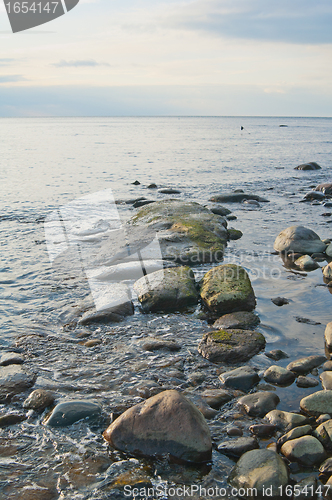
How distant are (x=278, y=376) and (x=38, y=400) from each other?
9.52 feet

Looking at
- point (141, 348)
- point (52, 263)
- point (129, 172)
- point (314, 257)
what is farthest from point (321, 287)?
point (129, 172)

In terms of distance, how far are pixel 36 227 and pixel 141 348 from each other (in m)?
8.47

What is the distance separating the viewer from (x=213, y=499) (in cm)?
317

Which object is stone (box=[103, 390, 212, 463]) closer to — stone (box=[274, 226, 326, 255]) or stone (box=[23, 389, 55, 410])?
stone (box=[23, 389, 55, 410])

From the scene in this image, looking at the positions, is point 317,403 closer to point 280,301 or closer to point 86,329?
point 280,301

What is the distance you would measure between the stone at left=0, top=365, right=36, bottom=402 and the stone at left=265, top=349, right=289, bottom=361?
3.17 meters

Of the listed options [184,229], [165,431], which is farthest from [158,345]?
[184,229]

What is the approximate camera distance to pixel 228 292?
6555 millimetres

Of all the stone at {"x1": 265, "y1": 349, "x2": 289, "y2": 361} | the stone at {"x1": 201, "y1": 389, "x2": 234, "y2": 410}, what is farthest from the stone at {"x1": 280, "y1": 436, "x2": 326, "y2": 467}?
the stone at {"x1": 265, "y1": 349, "x2": 289, "y2": 361}

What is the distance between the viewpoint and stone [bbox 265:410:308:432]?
3.87 m

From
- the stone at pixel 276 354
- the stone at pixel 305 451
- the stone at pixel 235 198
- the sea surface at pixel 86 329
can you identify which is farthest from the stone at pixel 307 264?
the stone at pixel 235 198

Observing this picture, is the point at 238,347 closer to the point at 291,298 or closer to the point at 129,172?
the point at 291,298

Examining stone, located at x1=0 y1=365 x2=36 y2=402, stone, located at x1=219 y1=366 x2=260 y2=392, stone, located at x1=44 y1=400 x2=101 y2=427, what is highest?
stone, located at x1=0 y1=365 x2=36 y2=402

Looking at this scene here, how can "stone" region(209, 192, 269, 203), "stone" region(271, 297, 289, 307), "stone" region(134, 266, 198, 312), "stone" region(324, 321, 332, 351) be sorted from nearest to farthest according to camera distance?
1. "stone" region(324, 321, 332, 351)
2. "stone" region(134, 266, 198, 312)
3. "stone" region(271, 297, 289, 307)
4. "stone" region(209, 192, 269, 203)
